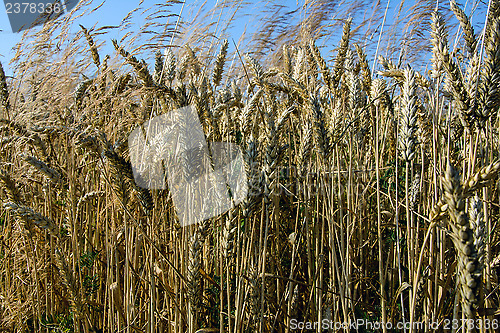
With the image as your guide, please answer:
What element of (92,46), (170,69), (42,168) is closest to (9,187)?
(42,168)

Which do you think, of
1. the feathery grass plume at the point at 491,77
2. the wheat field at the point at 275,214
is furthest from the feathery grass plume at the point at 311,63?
the feathery grass plume at the point at 491,77

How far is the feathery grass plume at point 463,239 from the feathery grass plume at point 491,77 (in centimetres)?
40

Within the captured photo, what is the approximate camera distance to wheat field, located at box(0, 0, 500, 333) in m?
0.86

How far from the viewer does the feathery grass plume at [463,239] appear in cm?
53

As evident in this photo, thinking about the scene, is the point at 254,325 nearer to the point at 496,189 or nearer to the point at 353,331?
the point at 353,331

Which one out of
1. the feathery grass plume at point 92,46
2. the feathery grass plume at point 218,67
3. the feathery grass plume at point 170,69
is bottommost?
the feathery grass plume at point 170,69

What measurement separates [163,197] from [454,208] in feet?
3.20

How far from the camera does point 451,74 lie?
87cm

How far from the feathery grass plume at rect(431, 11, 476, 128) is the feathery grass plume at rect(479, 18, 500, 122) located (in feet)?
0.10

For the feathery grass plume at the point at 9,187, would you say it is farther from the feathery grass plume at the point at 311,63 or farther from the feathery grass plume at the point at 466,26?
the feathery grass plume at the point at 466,26

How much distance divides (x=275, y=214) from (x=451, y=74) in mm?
661

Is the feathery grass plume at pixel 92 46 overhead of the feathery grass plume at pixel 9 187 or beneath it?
overhead

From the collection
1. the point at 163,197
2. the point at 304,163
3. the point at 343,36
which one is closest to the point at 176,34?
the point at 343,36

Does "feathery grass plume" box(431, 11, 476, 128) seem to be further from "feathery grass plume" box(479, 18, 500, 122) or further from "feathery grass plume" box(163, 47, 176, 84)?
"feathery grass plume" box(163, 47, 176, 84)
